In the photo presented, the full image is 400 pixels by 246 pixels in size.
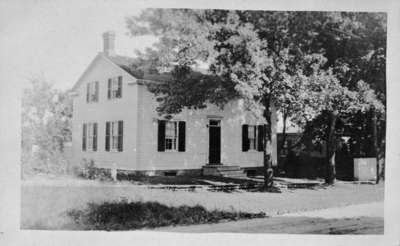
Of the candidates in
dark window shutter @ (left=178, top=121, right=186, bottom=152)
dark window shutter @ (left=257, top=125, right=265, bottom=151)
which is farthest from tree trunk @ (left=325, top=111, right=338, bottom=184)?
dark window shutter @ (left=178, top=121, right=186, bottom=152)

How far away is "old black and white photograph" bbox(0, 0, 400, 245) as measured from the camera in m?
7.64

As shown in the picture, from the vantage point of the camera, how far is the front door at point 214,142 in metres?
10.3

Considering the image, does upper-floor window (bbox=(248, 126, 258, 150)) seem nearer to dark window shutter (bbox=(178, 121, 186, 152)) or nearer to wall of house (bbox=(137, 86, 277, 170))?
wall of house (bbox=(137, 86, 277, 170))

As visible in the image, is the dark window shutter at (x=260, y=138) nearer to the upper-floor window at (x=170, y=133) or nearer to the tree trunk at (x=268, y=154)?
the tree trunk at (x=268, y=154)

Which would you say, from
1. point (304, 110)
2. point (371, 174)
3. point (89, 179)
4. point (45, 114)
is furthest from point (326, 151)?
point (45, 114)

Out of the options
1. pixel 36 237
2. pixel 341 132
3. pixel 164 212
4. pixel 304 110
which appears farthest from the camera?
pixel 341 132

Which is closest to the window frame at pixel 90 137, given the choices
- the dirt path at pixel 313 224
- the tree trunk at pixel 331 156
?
the dirt path at pixel 313 224

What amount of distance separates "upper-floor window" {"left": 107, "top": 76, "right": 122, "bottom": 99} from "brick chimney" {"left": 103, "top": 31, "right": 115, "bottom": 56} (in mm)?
2103

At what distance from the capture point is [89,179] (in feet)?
26.9

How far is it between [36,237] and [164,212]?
2.22 meters

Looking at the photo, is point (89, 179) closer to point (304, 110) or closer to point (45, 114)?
point (45, 114)

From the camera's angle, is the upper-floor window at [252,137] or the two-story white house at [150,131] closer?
the two-story white house at [150,131]

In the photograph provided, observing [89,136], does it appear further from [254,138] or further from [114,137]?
[254,138]

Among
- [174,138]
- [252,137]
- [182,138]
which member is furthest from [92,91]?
[252,137]
